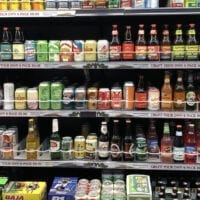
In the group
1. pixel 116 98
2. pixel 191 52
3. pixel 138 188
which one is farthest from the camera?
pixel 116 98

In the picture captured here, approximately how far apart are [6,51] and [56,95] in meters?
0.49

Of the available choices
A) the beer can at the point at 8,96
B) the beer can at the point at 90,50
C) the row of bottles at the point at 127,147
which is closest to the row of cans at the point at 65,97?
the beer can at the point at 8,96

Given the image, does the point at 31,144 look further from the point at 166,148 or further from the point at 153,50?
the point at 153,50

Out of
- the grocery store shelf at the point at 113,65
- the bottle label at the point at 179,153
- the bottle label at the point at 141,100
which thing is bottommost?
the bottle label at the point at 179,153

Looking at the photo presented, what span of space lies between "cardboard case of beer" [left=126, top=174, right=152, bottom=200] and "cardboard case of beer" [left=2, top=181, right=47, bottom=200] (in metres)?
0.60

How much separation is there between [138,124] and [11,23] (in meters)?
1.40

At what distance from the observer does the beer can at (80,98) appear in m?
2.63

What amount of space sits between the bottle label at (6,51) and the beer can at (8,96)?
0.20m

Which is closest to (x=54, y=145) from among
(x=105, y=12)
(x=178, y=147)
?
(x=178, y=147)

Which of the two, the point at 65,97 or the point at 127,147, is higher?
the point at 65,97

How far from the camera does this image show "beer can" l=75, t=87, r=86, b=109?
2.63m

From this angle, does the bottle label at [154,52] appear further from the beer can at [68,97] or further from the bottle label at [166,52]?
the beer can at [68,97]

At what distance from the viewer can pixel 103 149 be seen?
2643 mm

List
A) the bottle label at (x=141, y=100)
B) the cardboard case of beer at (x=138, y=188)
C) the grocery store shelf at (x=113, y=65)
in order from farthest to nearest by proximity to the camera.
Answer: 1. the bottle label at (x=141, y=100)
2. the grocery store shelf at (x=113, y=65)
3. the cardboard case of beer at (x=138, y=188)
